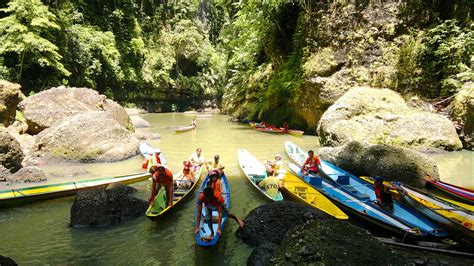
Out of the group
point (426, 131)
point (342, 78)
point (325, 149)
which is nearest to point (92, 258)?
point (325, 149)

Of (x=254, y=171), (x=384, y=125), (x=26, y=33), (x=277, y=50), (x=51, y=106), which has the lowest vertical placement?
(x=254, y=171)

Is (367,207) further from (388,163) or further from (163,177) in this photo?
(163,177)

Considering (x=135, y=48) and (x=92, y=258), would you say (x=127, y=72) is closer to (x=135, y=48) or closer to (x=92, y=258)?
(x=135, y=48)

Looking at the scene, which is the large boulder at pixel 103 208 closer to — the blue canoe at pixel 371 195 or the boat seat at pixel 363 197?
the boat seat at pixel 363 197

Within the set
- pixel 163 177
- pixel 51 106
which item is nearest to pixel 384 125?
pixel 163 177

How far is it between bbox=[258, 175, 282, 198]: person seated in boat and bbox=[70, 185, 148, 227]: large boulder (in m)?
2.71

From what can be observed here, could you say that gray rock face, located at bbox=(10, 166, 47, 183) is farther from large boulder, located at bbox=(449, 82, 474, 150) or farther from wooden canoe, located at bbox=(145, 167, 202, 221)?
large boulder, located at bbox=(449, 82, 474, 150)

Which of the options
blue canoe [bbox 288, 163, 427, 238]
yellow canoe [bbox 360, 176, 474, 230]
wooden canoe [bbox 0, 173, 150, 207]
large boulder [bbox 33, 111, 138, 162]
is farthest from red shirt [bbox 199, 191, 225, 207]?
large boulder [bbox 33, 111, 138, 162]

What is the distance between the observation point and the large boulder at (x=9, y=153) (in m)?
9.39

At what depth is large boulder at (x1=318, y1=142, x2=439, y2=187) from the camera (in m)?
8.74

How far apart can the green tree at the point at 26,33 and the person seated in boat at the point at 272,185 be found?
62.5ft

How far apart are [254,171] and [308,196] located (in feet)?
8.95

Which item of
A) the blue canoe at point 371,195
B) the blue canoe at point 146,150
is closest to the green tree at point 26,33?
the blue canoe at point 146,150

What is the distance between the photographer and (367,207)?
254 inches
